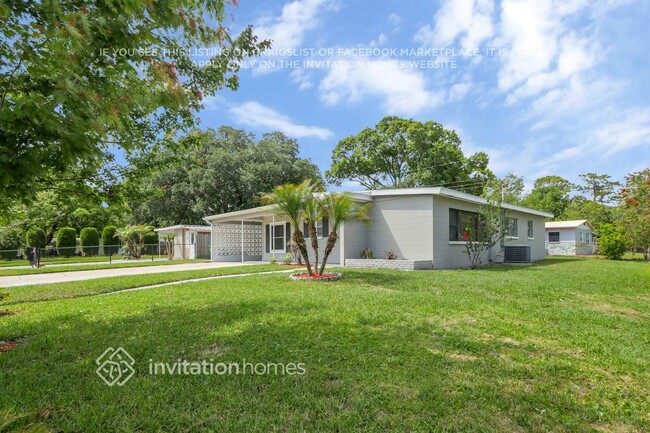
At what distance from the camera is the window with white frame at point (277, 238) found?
1877cm

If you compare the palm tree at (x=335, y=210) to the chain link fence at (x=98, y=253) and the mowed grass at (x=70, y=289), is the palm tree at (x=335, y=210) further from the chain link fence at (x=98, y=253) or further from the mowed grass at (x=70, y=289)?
the chain link fence at (x=98, y=253)

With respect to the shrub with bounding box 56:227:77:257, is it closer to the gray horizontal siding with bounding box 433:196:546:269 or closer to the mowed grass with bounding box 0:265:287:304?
the mowed grass with bounding box 0:265:287:304

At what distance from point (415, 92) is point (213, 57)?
10333mm

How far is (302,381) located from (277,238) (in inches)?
624

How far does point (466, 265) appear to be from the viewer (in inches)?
620

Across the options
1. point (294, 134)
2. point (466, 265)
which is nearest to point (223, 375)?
point (466, 265)

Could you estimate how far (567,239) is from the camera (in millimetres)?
32250

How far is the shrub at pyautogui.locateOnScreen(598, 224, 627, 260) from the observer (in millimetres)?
24609

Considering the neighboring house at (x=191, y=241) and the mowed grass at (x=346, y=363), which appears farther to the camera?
the neighboring house at (x=191, y=241)

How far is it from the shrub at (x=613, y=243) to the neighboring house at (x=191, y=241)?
1094 inches

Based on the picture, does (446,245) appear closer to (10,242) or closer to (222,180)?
(222,180)

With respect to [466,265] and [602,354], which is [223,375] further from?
[466,265]

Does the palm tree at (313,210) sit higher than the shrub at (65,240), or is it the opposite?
the palm tree at (313,210)

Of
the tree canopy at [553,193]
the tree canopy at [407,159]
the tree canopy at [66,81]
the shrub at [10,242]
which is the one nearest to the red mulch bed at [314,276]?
the tree canopy at [66,81]
